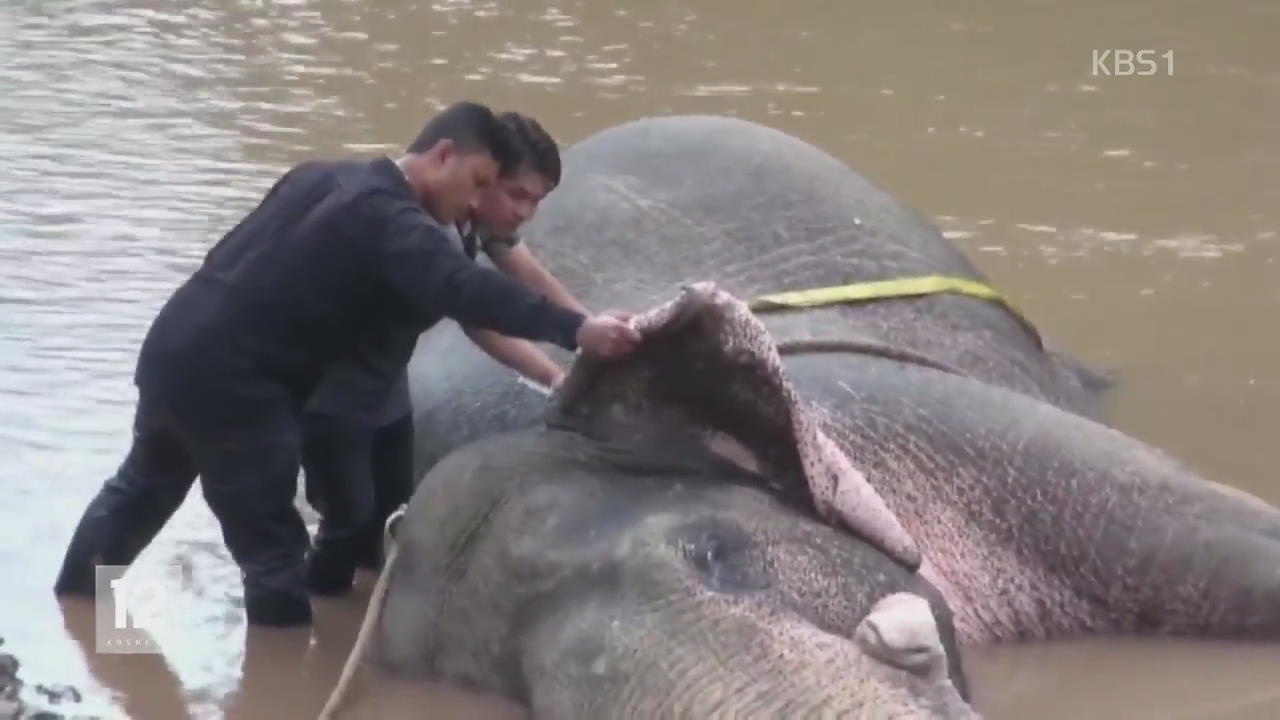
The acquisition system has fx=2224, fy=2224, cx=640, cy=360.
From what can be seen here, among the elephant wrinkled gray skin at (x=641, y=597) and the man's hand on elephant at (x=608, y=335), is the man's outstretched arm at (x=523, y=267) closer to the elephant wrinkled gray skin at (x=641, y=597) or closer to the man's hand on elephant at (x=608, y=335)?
the elephant wrinkled gray skin at (x=641, y=597)

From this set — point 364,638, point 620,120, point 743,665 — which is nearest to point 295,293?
point 364,638

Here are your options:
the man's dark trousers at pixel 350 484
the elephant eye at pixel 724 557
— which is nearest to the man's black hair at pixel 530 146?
the man's dark trousers at pixel 350 484

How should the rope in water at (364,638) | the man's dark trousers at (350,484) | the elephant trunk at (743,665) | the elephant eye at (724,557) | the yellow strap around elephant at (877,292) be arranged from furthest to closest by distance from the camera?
1. the yellow strap around elephant at (877,292)
2. the man's dark trousers at (350,484)
3. the rope in water at (364,638)
4. the elephant eye at (724,557)
5. the elephant trunk at (743,665)

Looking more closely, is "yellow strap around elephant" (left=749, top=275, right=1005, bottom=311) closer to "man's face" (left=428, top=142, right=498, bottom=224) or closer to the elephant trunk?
"man's face" (left=428, top=142, right=498, bottom=224)

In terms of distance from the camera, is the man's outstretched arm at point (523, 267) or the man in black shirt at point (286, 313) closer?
the man in black shirt at point (286, 313)

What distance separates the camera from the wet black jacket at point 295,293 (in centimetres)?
363

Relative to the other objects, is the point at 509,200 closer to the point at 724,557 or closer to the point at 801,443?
the point at 801,443

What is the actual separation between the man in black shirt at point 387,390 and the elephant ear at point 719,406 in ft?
0.78

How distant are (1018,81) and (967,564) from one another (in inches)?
231

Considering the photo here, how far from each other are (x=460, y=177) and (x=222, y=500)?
2.43ft

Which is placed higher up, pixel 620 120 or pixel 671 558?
pixel 671 558

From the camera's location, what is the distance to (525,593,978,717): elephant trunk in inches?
111

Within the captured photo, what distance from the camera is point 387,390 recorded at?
3.95 metres

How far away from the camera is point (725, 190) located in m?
4.96
